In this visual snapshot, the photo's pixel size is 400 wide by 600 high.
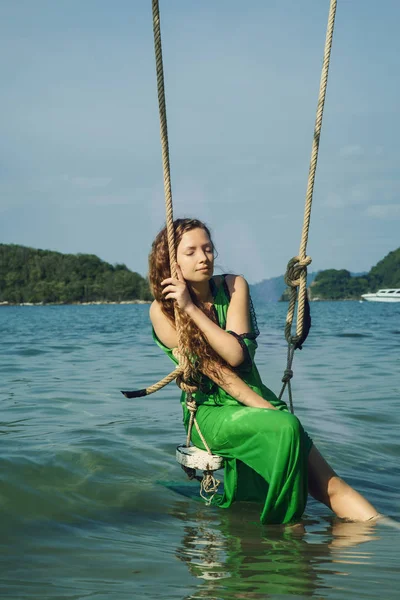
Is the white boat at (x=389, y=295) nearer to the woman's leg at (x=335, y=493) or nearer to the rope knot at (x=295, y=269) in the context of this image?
the rope knot at (x=295, y=269)

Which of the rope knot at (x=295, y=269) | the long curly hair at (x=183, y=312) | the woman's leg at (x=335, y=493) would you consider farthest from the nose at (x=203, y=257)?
the woman's leg at (x=335, y=493)

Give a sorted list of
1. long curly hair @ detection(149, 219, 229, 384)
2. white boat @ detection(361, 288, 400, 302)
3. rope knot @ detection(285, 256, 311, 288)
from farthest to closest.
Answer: white boat @ detection(361, 288, 400, 302), rope knot @ detection(285, 256, 311, 288), long curly hair @ detection(149, 219, 229, 384)

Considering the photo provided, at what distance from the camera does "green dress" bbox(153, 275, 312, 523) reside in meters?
3.55

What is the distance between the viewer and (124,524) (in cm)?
407

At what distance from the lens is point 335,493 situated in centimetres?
386

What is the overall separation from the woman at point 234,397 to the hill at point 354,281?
448 ft

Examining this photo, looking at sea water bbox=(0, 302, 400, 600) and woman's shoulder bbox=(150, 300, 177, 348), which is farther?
woman's shoulder bbox=(150, 300, 177, 348)

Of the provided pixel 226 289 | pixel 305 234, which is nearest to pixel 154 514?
pixel 226 289

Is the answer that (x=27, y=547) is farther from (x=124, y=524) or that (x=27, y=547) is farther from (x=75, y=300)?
(x=75, y=300)

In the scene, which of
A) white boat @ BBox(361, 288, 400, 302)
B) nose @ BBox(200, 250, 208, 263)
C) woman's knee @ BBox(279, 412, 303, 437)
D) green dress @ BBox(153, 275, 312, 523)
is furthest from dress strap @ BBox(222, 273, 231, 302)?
white boat @ BBox(361, 288, 400, 302)

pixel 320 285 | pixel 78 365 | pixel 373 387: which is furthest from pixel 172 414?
pixel 320 285

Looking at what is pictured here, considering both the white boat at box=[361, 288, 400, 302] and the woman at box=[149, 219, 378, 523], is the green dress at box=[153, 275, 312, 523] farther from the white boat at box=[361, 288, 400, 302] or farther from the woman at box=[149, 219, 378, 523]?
the white boat at box=[361, 288, 400, 302]

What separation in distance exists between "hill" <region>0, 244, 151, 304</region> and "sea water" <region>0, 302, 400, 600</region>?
4422 inches

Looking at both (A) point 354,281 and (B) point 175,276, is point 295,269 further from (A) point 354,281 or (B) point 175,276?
(A) point 354,281
